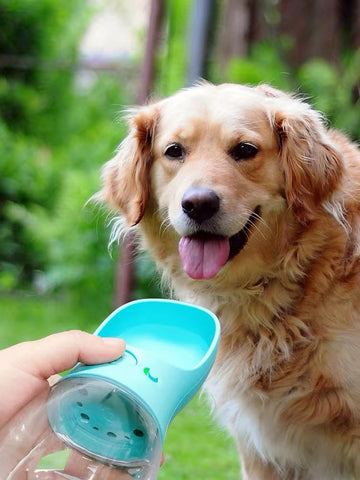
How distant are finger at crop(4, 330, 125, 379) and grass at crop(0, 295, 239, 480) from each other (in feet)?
5.64

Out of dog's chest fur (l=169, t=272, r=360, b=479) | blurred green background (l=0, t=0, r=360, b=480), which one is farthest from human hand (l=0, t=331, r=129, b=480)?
blurred green background (l=0, t=0, r=360, b=480)

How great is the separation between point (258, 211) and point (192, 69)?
3.50 m

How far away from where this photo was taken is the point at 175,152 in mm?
2891

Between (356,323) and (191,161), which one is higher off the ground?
(191,161)

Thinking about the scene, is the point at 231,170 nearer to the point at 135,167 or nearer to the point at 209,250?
the point at 209,250

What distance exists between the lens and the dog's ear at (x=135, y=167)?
9.79ft

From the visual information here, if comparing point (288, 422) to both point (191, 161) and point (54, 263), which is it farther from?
→ point (54, 263)

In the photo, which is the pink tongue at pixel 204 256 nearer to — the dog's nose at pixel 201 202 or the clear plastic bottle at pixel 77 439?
the dog's nose at pixel 201 202

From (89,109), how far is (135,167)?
6.34 metres

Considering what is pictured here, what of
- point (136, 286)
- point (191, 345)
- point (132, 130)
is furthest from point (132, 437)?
point (136, 286)

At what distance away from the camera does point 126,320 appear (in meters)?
2.10

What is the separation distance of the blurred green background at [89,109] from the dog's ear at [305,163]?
5.56 feet

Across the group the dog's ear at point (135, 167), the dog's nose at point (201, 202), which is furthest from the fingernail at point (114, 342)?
the dog's ear at point (135, 167)

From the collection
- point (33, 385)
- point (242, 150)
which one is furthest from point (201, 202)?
point (33, 385)
